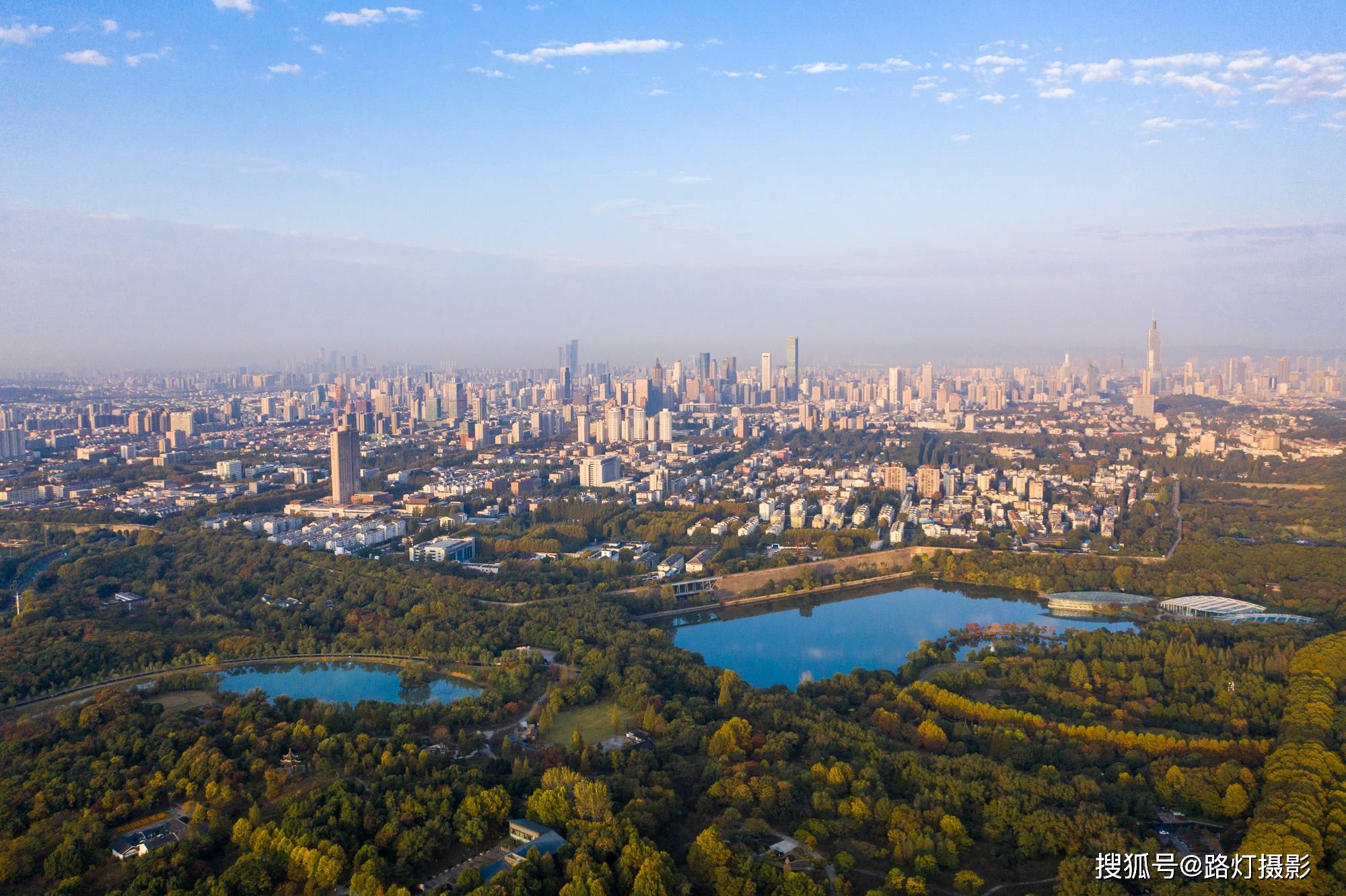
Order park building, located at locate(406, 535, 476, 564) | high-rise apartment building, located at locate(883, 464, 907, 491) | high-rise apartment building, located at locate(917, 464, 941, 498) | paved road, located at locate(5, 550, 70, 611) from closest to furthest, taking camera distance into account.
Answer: paved road, located at locate(5, 550, 70, 611) < park building, located at locate(406, 535, 476, 564) < high-rise apartment building, located at locate(917, 464, 941, 498) < high-rise apartment building, located at locate(883, 464, 907, 491)

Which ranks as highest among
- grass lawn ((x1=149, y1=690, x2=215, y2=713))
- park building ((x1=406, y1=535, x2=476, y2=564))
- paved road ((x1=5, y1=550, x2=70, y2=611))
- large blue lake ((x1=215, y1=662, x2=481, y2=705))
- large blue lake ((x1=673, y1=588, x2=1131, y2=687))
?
paved road ((x1=5, y1=550, x2=70, y2=611))

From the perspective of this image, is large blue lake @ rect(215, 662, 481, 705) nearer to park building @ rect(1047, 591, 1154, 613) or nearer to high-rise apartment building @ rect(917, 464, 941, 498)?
park building @ rect(1047, 591, 1154, 613)

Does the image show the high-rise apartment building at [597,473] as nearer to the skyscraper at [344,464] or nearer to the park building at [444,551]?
the skyscraper at [344,464]

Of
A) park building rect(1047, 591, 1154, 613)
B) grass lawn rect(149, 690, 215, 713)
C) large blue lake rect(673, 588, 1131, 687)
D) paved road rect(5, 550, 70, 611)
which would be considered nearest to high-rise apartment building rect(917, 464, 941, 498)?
large blue lake rect(673, 588, 1131, 687)

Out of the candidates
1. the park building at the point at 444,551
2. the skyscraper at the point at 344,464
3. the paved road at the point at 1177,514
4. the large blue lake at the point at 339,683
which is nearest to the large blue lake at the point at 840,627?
the large blue lake at the point at 339,683

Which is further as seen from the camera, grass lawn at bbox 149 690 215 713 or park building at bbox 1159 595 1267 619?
park building at bbox 1159 595 1267 619

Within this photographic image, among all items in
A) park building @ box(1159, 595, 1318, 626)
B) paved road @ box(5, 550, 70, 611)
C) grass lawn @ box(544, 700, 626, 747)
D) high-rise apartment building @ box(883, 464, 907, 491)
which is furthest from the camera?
high-rise apartment building @ box(883, 464, 907, 491)

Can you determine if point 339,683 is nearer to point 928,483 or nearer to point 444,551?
point 444,551
